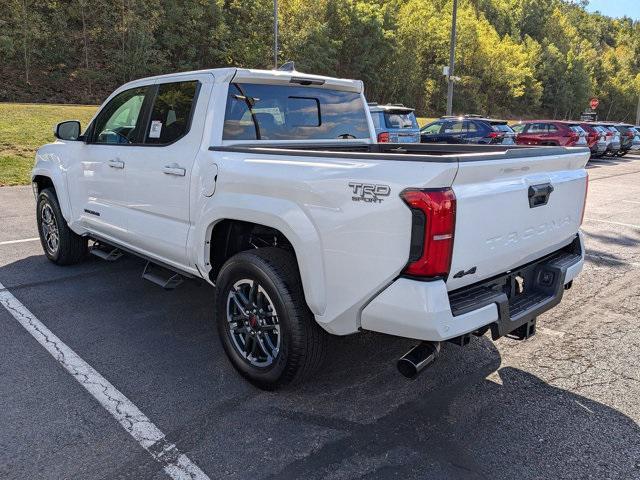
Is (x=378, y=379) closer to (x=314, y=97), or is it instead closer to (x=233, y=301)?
(x=233, y=301)

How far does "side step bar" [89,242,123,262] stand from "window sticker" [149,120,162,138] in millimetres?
1297

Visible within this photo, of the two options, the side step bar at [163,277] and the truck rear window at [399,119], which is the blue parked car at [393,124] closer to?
the truck rear window at [399,119]

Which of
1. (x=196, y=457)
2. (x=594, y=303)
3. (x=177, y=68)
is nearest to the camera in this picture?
(x=196, y=457)

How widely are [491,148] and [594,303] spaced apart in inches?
85.3

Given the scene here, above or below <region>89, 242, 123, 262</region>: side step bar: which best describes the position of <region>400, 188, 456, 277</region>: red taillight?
above

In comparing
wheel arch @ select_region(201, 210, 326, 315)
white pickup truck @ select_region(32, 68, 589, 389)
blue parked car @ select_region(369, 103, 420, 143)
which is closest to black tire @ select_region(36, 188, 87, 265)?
white pickup truck @ select_region(32, 68, 589, 389)

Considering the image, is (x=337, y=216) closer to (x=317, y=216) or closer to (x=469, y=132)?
(x=317, y=216)

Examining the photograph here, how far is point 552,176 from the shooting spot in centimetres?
322

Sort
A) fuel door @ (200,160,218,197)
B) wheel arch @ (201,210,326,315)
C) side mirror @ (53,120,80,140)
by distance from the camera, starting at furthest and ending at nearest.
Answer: side mirror @ (53,120,80,140), fuel door @ (200,160,218,197), wheel arch @ (201,210,326,315)

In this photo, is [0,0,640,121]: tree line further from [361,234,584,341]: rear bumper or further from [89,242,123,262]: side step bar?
[361,234,584,341]: rear bumper

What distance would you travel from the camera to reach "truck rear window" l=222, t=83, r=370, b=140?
3838 millimetres

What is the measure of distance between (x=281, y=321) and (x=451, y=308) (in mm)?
977

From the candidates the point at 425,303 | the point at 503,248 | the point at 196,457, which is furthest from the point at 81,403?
the point at 503,248

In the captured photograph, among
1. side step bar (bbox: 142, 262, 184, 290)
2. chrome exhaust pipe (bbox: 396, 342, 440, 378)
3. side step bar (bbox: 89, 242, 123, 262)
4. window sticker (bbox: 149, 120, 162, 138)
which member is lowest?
side step bar (bbox: 89, 242, 123, 262)
